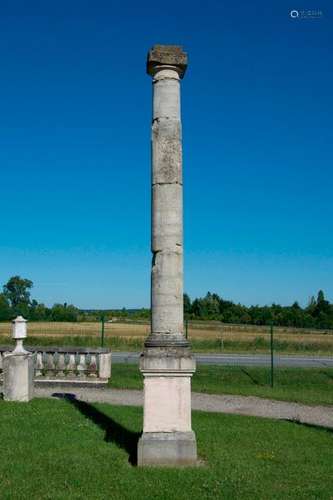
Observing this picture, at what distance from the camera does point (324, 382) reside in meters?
17.5

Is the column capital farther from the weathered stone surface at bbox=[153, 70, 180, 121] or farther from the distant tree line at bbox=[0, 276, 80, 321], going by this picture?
the distant tree line at bbox=[0, 276, 80, 321]

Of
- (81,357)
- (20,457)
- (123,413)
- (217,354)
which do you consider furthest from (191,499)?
(217,354)

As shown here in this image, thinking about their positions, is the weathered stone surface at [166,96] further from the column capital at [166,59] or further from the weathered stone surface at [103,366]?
the weathered stone surface at [103,366]

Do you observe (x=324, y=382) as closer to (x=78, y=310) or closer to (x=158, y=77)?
(x=158, y=77)

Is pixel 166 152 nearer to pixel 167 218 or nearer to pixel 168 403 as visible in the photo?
pixel 167 218

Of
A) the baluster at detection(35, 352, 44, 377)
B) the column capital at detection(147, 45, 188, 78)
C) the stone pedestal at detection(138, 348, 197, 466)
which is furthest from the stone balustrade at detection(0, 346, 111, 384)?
the column capital at detection(147, 45, 188, 78)

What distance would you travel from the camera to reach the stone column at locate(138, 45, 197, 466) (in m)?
7.52

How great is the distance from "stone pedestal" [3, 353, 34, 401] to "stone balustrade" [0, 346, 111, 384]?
338cm

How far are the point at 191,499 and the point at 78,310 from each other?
101ft

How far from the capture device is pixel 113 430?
955 centimetres

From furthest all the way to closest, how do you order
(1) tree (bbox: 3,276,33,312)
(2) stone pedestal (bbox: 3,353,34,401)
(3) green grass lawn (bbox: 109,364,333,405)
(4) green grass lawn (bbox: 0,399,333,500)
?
(1) tree (bbox: 3,276,33,312) < (3) green grass lawn (bbox: 109,364,333,405) < (2) stone pedestal (bbox: 3,353,34,401) < (4) green grass lawn (bbox: 0,399,333,500)

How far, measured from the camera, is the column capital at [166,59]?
8.45 meters

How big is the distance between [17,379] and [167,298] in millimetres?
6088

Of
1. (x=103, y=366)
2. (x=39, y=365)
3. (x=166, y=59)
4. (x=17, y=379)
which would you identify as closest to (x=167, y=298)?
(x=166, y=59)
